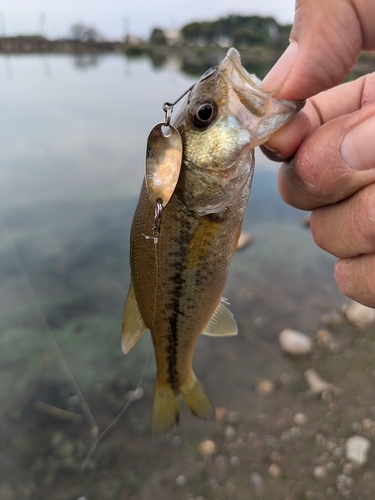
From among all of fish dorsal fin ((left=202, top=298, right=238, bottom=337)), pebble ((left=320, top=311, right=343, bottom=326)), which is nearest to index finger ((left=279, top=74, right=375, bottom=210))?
fish dorsal fin ((left=202, top=298, right=238, bottom=337))

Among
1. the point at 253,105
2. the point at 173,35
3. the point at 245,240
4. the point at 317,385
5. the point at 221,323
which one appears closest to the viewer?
the point at 253,105

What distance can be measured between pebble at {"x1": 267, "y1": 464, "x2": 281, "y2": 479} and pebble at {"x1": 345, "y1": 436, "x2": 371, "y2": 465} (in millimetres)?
806

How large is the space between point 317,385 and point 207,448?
1779 mm

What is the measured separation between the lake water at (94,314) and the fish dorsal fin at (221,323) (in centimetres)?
230

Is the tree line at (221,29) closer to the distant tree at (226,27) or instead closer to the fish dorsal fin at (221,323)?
the distant tree at (226,27)

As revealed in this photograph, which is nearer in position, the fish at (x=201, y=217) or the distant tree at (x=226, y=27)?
the fish at (x=201, y=217)

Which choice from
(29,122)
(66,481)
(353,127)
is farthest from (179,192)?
(29,122)

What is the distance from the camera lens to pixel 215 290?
217 centimetres

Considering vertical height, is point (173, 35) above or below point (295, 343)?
above

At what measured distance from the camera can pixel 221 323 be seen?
8.49 ft

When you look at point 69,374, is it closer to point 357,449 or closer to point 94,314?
point 94,314

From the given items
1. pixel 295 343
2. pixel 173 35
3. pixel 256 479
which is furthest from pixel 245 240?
pixel 173 35

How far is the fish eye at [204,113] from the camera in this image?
167 centimetres

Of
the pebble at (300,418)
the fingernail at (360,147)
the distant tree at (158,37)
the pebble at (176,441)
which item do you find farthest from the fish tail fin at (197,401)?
the distant tree at (158,37)
